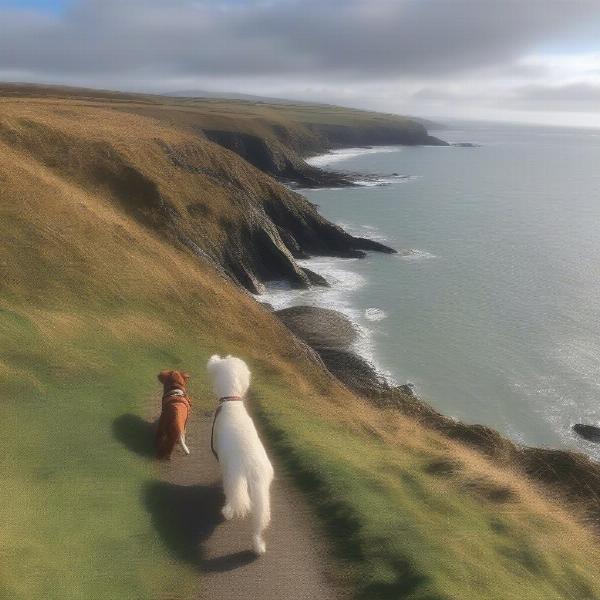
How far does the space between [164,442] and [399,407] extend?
Answer: 15.2 meters

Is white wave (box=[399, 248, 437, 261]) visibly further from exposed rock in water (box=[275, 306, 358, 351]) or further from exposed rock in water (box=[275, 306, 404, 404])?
exposed rock in water (box=[275, 306, 358, 351])

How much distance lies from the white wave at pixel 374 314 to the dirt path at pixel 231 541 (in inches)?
1161

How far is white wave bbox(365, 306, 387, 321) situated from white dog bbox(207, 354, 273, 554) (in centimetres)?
3055

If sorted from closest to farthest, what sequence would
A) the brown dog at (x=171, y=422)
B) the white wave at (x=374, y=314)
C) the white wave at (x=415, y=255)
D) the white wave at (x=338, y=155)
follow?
the brown dog at (x=171, y=422) < the white wave at (x=374, y=314) < the white wave at (x=415, y=255) < the white wave at (x=338, y=155)

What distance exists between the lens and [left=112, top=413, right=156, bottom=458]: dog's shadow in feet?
50.2

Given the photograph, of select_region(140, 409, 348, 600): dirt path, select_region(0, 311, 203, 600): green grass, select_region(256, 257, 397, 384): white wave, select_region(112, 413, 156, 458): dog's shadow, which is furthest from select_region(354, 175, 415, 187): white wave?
select_region(140, 409, 348, 600): dirt path

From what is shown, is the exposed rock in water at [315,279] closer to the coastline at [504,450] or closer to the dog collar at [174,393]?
the coastline at [504,450]

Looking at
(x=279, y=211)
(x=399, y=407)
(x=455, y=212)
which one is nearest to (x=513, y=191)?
(x=455, y=212)

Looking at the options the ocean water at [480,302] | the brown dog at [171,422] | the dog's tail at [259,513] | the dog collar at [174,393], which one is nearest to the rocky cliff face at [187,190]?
the ocean water at [480,302]

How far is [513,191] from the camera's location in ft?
398

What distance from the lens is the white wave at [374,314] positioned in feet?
144

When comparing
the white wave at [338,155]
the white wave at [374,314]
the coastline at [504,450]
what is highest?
the coastline at [504,450]

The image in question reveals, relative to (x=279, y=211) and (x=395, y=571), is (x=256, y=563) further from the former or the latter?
(x=279, y=211)

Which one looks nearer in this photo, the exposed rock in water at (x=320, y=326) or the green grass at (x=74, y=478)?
the green grass at (x=74, y=478)
